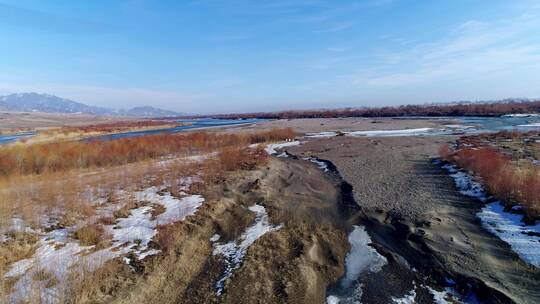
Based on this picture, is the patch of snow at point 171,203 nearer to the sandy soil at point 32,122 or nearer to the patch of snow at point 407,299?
the patch of snow at point 407,299

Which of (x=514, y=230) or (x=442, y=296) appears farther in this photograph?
(x=514, y=230)

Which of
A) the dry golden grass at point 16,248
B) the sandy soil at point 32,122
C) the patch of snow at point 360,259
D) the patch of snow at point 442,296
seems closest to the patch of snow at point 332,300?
the patch of snow at point 360,259

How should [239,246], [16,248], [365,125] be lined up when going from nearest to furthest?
[16,248] < [239,246] < [365,125]

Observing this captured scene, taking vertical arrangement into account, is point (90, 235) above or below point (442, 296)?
above

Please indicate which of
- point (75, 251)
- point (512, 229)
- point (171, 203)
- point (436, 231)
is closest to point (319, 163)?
point (171, 203)

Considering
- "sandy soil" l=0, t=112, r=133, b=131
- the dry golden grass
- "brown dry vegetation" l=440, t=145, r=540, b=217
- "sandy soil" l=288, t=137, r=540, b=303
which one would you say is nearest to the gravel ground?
"sandy soil" l=288, t=137, r=540, b=303

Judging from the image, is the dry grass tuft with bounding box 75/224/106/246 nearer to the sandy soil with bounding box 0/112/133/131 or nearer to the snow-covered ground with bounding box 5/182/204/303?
the snow-covered ground with bounding box 5/182/204/303

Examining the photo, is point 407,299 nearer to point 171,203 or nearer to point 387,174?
point 171,203

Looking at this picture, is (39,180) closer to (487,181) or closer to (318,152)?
(318,152)
